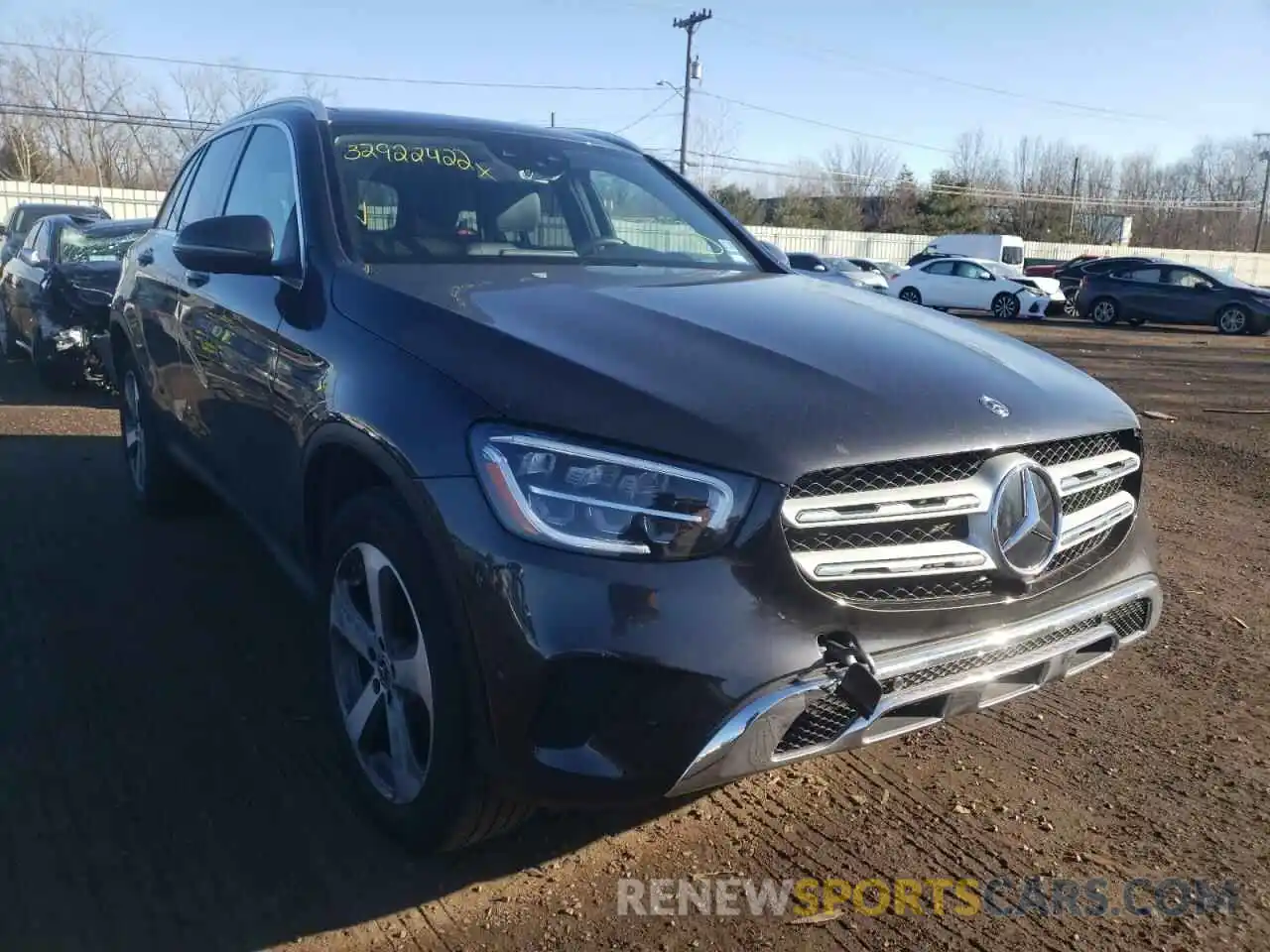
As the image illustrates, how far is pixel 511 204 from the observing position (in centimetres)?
371

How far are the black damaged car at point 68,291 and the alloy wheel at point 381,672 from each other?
6958 millimetres

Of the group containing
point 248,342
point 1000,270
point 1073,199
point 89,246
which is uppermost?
point 1073,199

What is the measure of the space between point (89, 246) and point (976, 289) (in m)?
22.2

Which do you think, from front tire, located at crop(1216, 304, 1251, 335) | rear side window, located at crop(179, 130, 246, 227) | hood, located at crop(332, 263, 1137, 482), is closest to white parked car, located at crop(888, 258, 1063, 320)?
front tire, located at crop(1216, 304, 1251, 335)

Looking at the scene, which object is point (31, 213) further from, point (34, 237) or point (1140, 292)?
point (1140, 292)

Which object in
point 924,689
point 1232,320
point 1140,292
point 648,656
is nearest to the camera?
point 648,656

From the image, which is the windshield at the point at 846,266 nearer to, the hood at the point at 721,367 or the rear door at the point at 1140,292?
the rear door at the point at 1140,292

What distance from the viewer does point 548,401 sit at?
222cm

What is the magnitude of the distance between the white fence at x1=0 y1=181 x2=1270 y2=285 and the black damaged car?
216 inches

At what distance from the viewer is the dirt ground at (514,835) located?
2426 millimetres

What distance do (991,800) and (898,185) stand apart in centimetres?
7195

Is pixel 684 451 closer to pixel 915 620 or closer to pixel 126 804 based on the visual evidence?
pixel 915 620

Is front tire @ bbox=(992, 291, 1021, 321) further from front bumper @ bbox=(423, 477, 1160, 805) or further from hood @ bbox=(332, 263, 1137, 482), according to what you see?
front bumper @ bbox=(423, 477, 1160, 805)

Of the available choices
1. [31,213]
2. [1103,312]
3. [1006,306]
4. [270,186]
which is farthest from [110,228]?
[1103,312]
